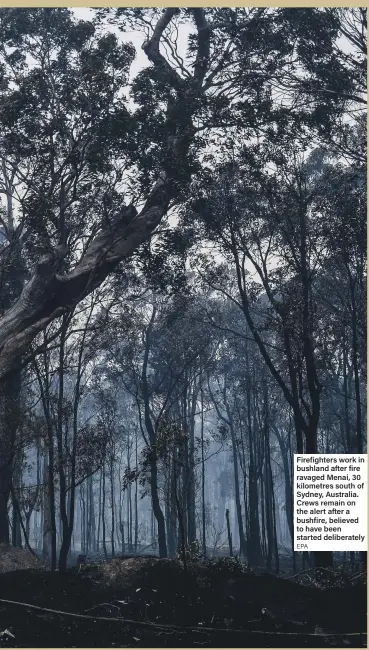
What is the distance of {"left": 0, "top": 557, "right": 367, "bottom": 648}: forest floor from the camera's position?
34.1 ft

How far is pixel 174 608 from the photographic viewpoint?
459 inches

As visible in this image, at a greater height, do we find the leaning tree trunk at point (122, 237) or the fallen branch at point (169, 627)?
the leaning tree trunk at point (122, 237)

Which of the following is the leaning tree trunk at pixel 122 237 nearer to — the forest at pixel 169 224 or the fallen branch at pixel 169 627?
A: the forest at pixel 169 224

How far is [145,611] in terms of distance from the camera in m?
11.5

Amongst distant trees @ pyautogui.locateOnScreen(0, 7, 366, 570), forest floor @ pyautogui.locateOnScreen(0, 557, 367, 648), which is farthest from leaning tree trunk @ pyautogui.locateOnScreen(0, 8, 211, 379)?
forest floor @ pyautogui.locateOnScreen(0, 557, 367, 648)

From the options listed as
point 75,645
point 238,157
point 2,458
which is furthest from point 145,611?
Answer: point 238,157

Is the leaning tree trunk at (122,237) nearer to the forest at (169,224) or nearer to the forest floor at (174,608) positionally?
the forest at (169,224)

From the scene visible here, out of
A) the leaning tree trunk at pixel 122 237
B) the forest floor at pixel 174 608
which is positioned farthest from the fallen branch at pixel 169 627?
the leaning tree trunk at pixel 122 237

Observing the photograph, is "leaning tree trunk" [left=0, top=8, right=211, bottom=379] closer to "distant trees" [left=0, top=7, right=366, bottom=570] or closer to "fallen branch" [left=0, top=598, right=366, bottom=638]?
"distant trees" [left=0, top=7, right=366, bottom=570]

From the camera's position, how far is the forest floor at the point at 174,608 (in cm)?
1039

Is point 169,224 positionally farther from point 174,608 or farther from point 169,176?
point 174,608

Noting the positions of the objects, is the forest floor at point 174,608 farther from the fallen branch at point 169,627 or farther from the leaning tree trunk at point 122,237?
the leaning tree trunk at point 122,237

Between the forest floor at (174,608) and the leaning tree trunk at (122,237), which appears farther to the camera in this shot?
the leaning tree trunk at (122,237)

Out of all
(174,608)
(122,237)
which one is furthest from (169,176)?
(174,608)
